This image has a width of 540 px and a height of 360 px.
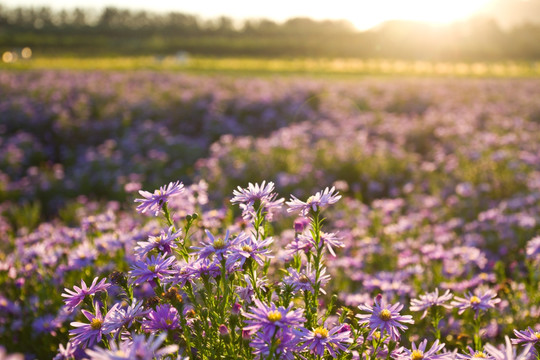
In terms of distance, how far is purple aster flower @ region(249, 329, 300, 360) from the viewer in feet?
4.84

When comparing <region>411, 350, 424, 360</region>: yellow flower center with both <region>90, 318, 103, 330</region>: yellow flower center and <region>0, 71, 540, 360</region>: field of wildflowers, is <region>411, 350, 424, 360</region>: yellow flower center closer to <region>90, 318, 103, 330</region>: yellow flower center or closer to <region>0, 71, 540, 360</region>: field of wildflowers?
<region>0, 71, 540, 360</region>: field of wildflowers

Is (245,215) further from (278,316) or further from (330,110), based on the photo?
(330,110)

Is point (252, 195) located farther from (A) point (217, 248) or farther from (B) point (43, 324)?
(B) point (43, 324)

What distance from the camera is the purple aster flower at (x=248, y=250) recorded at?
163 centimetres

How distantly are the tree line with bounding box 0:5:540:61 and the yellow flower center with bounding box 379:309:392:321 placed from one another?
41.0 metres

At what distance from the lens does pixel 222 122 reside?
1009 centimetres

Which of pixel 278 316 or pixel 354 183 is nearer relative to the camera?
pixel 278 316

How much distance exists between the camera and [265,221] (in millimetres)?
1978

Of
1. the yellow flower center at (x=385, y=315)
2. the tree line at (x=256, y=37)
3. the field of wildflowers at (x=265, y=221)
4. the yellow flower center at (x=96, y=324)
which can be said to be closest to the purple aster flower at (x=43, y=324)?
the field of wildflowers at (x=265, y=221)

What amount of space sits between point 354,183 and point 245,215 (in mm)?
5496

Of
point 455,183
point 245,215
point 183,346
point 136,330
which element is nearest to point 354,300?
point 183,346

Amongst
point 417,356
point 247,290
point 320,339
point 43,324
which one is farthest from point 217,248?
point 43,324

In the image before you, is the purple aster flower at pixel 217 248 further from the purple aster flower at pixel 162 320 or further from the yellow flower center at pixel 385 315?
the yellow flower center at pixel 385 315

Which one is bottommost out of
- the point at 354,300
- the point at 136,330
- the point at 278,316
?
the point at 354,300
